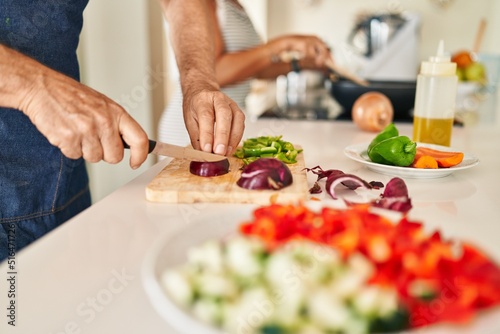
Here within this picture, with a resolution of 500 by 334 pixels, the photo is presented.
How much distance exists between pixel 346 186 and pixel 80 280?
0.52m

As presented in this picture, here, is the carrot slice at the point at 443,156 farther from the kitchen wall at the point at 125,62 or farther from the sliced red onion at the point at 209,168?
the kitchen wall at the point at 125,62

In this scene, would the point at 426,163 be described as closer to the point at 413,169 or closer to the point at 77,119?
the point at 413,169

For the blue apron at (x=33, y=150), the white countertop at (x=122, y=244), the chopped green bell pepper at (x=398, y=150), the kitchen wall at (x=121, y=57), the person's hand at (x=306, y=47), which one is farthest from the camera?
the kitchen wall at (x=121, y=57)

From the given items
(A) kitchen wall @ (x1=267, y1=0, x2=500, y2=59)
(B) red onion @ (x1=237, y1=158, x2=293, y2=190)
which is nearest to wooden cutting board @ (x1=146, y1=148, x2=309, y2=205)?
(B) red onion @ (x1=237, y1=158, x2=293, y2=190)

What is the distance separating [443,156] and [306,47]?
3.77 ft

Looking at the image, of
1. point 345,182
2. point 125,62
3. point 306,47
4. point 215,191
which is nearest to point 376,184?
point 345,182

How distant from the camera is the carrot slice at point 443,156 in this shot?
1067mm

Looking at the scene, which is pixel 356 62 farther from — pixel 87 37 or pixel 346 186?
pixel 346 186

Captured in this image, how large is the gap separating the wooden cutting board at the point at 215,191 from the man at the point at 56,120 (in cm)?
7

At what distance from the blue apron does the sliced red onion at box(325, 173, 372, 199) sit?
662 mm

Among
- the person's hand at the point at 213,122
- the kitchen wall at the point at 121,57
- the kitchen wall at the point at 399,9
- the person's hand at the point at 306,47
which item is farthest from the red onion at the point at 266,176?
the kitchen wall at the point at 399,9

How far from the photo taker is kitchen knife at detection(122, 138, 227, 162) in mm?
932

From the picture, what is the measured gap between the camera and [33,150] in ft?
3.93

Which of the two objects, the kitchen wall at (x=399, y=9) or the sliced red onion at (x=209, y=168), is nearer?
the sliced red onion at (x=209, y=168)
